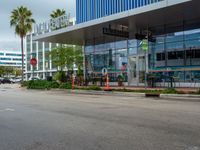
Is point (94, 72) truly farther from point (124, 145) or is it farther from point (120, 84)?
point (124, 145)

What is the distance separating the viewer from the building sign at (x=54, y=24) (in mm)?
31773

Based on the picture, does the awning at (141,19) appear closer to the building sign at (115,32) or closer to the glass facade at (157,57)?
the building sign at (115,32)

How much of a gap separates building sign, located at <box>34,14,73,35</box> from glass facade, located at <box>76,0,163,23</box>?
124 centimetres

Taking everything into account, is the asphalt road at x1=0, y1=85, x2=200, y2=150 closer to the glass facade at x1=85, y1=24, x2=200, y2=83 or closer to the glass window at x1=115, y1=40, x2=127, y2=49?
the glass facade at x1=85, y1=24, x2=200, y2=83

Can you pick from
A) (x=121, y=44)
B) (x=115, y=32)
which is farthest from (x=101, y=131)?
(x=121, y=44)

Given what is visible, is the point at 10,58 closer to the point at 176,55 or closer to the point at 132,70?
the point at 132,70

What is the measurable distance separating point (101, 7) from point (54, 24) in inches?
244

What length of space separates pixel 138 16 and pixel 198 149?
17500 mm

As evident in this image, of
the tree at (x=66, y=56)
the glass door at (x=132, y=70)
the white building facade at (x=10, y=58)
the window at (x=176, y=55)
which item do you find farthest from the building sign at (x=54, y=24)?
the white building facade at (x=10, y=58)

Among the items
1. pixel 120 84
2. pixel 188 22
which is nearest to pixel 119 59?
pixel 120 84

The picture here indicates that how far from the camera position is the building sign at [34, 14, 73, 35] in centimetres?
3177

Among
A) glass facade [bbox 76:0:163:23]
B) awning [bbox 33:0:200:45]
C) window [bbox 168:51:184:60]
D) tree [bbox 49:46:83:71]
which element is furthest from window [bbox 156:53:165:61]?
tree [bbox 49:46:83:71]

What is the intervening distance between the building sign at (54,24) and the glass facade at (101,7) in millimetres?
1241

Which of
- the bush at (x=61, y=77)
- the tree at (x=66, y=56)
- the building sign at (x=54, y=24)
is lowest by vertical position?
the bush at (x=61, y=77)
